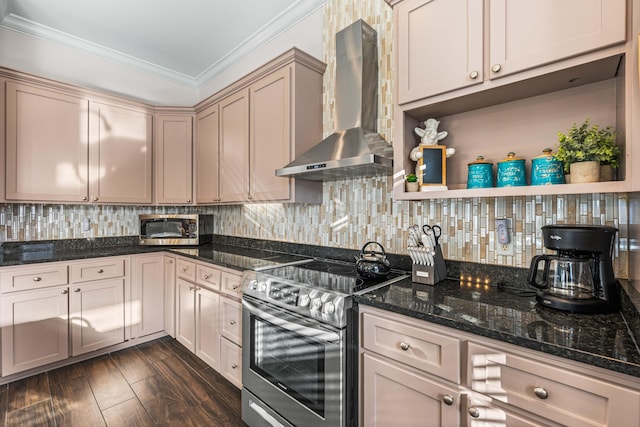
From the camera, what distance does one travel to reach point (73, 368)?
2508mm

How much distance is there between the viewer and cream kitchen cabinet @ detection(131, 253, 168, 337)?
2878mm

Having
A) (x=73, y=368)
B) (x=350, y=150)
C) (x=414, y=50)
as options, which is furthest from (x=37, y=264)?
(x=414, y=50)

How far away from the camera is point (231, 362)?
217 centimetres

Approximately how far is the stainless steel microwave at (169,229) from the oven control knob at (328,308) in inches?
91.5

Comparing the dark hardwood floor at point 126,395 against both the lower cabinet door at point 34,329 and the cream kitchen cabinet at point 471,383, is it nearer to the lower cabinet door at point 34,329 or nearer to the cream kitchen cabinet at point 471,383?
the lower cabinet door at point 34,329

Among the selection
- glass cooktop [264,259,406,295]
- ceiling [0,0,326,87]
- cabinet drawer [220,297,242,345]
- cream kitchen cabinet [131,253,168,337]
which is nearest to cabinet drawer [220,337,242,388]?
cabinet drawer [220,297,242,345]

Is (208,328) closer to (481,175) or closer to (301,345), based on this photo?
(301,345)

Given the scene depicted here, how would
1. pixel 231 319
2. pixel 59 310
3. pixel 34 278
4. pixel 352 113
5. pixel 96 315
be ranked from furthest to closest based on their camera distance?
1. pixel 96 315
2. pixel 59 310
3. pixel 34 278
4. pixel 231 319
5. pixel 352 113

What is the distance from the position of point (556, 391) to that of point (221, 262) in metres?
1.97

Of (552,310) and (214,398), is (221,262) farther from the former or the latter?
(552,310)

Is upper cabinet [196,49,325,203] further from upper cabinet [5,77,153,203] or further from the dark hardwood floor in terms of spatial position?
the dark hardwood floor

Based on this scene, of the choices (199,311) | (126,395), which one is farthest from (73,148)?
(126,395)

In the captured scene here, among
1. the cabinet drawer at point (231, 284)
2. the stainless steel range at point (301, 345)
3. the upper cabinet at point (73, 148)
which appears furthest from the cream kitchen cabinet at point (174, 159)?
the stainless steel range at point (301, 345)

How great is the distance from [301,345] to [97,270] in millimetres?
2177
